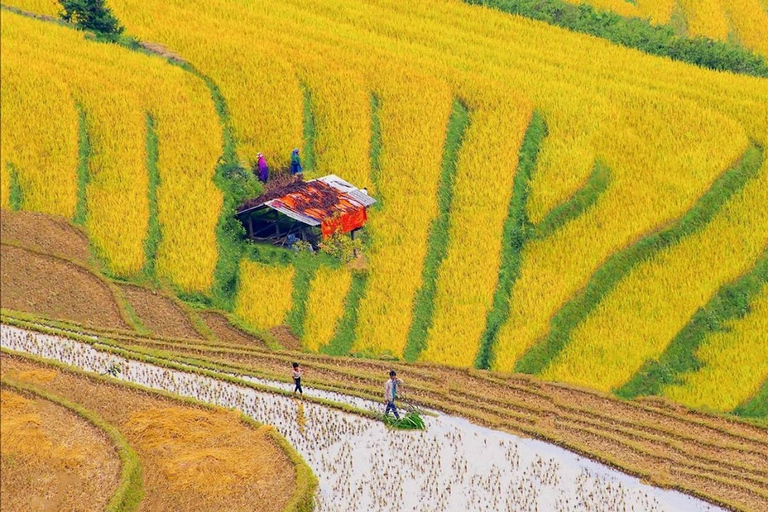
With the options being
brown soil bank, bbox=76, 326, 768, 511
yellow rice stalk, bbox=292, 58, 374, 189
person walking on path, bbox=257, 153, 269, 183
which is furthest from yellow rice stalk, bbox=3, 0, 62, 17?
brown soil bank, bbox=76, 326, 768, 511

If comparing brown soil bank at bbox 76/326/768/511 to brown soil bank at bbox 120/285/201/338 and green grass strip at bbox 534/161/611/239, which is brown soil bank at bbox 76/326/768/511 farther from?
green grass strip at bbox 534/161/611/239

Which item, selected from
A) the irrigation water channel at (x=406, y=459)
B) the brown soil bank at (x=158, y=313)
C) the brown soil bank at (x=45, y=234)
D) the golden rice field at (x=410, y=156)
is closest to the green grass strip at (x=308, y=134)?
the golden rice field at (x=410, y=156)

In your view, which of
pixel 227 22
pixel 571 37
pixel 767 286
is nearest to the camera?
pixel 767 286

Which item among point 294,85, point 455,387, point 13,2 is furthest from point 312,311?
point 13,2

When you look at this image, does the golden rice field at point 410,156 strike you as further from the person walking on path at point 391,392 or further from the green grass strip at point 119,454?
the green grass strip at point 119,454

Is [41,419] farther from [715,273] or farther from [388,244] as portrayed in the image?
[715,273]

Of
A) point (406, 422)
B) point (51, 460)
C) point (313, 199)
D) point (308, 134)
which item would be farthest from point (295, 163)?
point (51, 460)

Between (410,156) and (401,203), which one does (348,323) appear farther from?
(410,156)

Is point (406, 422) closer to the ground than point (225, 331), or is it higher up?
higher up
